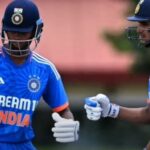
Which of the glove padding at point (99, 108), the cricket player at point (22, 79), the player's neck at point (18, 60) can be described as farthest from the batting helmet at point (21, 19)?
the glove padding at point (99, 108)

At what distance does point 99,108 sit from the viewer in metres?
10.6

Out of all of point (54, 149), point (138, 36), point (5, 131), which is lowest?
point (54, 149)

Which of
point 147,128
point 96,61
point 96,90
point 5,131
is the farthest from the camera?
point 96,61

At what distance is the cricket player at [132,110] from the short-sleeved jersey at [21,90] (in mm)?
435

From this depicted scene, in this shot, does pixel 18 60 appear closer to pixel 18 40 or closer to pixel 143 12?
pixel 18 40

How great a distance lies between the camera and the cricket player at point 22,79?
10.2 meters

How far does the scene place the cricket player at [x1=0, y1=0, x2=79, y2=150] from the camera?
A: 1016 centimetres

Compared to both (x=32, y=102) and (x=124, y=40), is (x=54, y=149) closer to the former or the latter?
(x=124, y=40)

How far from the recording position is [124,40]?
763 inches

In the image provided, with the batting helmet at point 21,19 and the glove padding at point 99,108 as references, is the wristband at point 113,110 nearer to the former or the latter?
the glove padding at point 99,108

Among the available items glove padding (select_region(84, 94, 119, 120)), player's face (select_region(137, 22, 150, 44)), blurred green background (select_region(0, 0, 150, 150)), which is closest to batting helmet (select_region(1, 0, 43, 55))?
glove padding (select_region(84, 94, 119, 120))

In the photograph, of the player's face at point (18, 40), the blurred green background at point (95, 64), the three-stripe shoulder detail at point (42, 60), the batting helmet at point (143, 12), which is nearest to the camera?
the player's face at point (18, 40)

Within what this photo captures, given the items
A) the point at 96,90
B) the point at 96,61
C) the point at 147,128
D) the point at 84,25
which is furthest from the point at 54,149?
the point at 84,25

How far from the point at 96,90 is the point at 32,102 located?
12.1 meters
